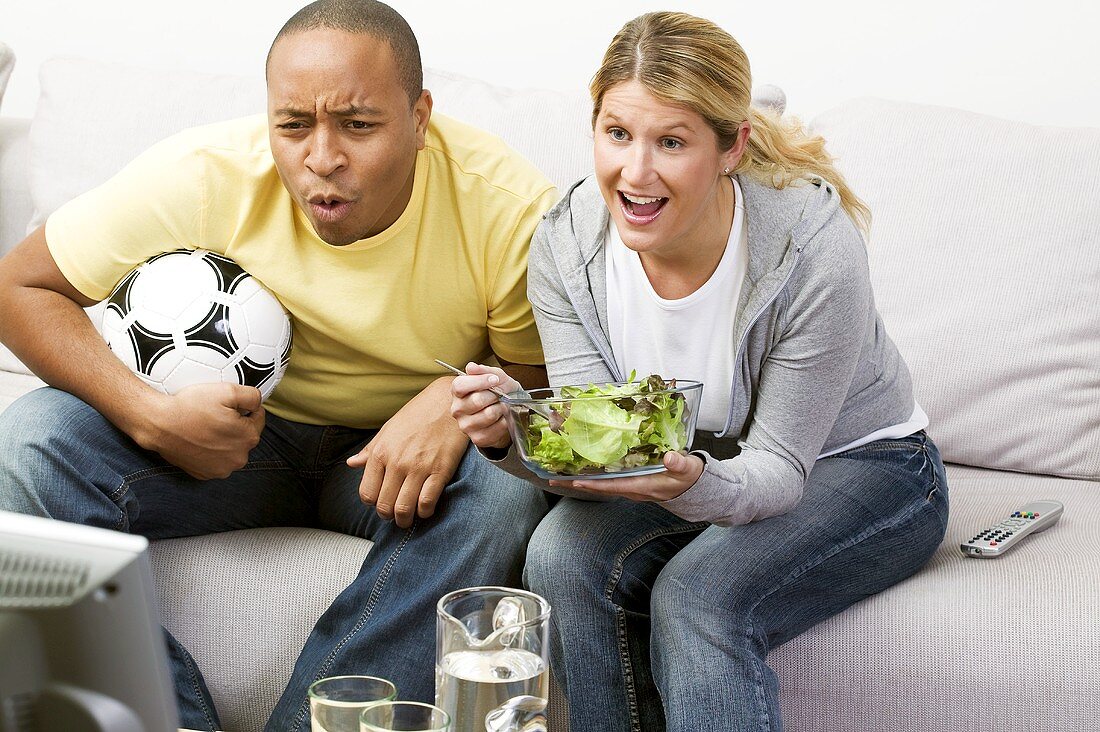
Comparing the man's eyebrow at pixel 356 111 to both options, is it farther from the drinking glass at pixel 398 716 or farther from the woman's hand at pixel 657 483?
the drinking glass at pixel 398 716

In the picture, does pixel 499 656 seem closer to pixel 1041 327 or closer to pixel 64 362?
pixel 64 362

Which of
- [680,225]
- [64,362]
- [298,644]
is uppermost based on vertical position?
[680,225]

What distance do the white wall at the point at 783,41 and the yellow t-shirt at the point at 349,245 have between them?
73cm

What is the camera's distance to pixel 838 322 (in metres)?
1.43

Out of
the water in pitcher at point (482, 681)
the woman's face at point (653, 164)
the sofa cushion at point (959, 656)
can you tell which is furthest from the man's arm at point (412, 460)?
the water in pitcher at point (482, 681)

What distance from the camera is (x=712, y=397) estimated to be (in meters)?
1.53

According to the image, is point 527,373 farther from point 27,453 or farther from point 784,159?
point 27,453

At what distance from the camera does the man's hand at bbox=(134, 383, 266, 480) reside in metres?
1.54

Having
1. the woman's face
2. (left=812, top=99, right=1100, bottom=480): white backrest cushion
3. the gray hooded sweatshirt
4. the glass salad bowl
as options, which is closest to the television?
the glass salad bowl

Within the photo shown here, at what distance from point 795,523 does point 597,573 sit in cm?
25

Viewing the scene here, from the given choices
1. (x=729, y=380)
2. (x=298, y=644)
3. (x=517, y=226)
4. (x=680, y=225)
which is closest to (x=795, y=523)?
(x=729, y=380)

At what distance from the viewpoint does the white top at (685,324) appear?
1.50 m

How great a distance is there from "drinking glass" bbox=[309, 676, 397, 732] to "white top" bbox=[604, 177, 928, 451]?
0.71 m

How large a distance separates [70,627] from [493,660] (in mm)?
474
